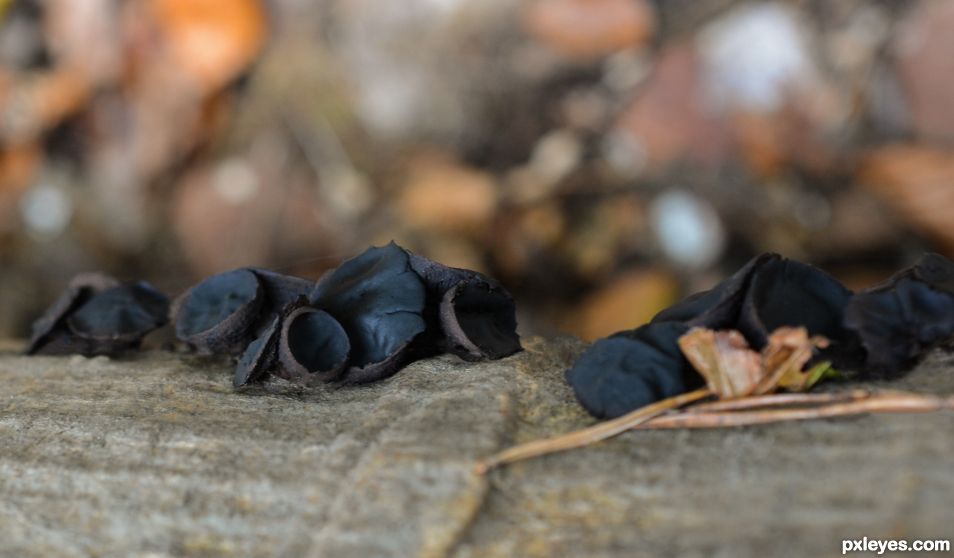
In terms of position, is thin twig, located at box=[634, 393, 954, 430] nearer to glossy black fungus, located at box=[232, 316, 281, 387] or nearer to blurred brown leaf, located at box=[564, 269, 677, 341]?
glossy black fungus, located at box=[232, 316, 281, 387]

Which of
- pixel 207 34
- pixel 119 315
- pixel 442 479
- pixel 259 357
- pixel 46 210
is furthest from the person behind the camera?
pixel 46 210

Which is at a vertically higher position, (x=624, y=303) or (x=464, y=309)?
(x=464, y=309)

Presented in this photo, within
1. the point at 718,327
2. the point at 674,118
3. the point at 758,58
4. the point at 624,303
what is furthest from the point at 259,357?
the point at 758,58

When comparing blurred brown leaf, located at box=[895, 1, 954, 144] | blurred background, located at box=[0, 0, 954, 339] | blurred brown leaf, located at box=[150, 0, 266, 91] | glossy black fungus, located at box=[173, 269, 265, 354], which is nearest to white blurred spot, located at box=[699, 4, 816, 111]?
blurred background, located at box=[0, 0, 954, 339]

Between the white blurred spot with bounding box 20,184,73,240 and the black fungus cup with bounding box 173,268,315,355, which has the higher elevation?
the white blurred spot with bounding box 20,184,73,240

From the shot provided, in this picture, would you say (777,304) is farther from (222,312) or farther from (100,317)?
(100,317)

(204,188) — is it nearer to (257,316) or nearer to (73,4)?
(73,4)
